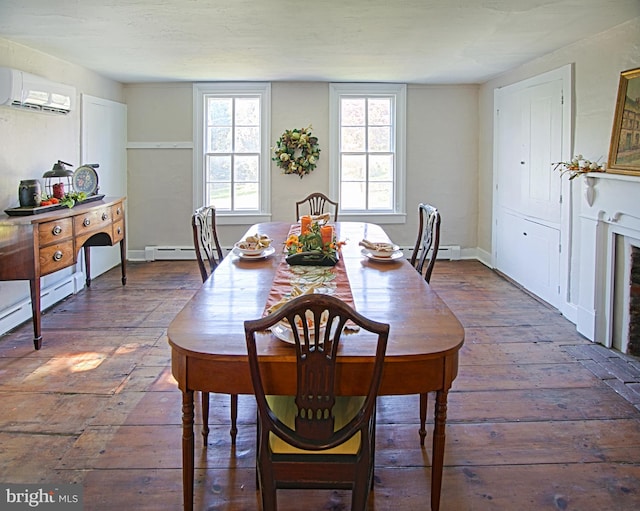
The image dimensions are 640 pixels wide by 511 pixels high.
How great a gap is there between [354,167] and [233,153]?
1593mm

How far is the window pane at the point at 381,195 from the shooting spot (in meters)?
7.42

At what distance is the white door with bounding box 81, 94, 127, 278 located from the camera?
6.04 metres

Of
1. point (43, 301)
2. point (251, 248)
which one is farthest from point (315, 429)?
point (43, 301)

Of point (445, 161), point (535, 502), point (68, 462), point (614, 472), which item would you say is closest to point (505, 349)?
point (614, 472)

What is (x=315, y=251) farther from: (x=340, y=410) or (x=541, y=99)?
(x=541, y=99)

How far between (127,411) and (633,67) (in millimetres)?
3935

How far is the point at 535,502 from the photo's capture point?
2.24 m

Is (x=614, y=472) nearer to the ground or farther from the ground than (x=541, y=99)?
nearer to the ground

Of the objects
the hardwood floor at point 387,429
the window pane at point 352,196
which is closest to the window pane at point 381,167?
the window pane at point 352,196

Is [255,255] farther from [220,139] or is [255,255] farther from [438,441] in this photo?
[220,139]

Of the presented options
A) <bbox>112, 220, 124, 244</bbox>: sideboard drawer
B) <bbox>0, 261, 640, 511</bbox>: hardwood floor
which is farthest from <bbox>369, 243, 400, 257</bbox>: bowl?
<bbox>112, 220, 124, 244</bbox>: sideboard drawer

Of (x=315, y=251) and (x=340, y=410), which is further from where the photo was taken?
(x=315, y=251)

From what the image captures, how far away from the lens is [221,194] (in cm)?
736

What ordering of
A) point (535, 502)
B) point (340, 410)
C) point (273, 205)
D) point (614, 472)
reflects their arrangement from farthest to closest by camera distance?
point (273, 205) < point (614, 472) < point (535, 502) < point (340, 410)
